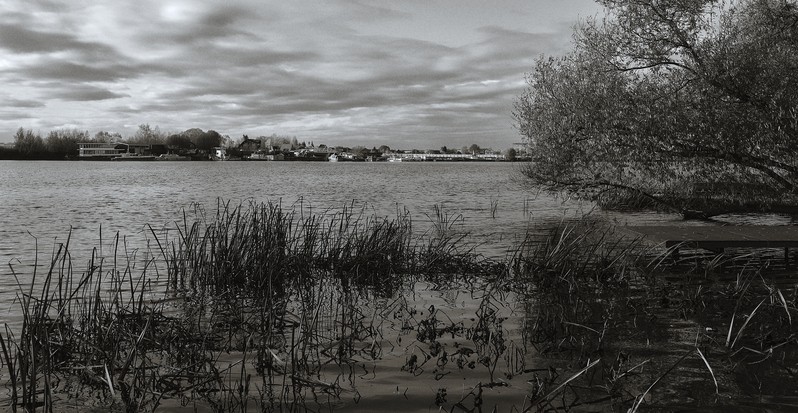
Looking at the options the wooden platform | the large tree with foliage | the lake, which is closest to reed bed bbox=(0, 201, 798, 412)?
the lake

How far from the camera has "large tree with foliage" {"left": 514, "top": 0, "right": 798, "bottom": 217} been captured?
736 inches

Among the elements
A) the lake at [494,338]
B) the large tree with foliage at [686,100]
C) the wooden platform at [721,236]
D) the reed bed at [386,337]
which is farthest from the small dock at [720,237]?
the large tree with foliage at [686,100]

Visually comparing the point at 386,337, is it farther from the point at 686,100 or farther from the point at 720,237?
the point at 686,100

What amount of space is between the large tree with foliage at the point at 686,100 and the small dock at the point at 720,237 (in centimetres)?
373

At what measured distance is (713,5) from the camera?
2045 centimetres

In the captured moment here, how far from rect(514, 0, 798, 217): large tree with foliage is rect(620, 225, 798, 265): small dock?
3.73m

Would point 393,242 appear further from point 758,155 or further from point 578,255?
point 758,155

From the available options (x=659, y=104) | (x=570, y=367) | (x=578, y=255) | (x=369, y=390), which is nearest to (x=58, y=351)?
(x=369, y=390)

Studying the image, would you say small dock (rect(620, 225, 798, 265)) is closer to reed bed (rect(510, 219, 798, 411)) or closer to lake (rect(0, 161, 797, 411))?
lake (rect(0, 161, 797, 411))

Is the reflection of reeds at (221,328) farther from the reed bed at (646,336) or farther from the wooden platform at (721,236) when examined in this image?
the wooden platform at (721,236)

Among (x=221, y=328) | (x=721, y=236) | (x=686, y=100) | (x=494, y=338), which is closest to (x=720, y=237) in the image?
(x=721, y=236)

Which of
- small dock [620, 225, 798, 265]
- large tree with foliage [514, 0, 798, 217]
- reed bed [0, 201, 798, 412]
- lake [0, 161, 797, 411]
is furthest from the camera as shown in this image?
large tree with foliage [514, 0, 798, 217]

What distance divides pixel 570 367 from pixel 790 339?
9.65ft

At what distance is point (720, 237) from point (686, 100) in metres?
6.51
